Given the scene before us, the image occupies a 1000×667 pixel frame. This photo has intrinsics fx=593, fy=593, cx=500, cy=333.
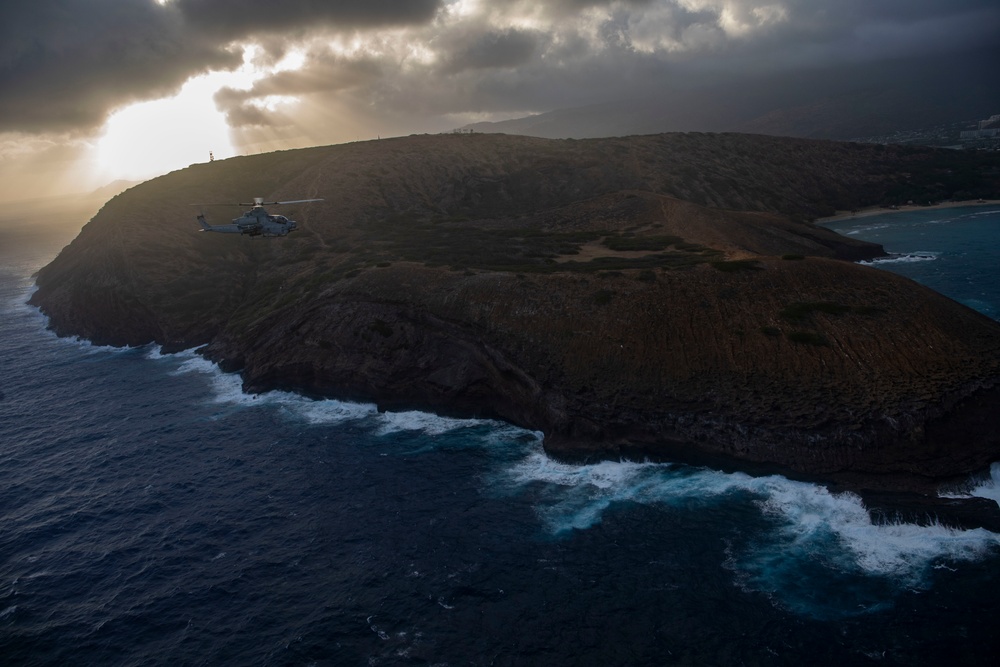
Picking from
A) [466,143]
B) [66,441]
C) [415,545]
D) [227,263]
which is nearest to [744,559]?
[415,545]

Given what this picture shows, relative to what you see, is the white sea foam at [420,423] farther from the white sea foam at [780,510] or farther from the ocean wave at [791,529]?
the ocean wave at [791,529]

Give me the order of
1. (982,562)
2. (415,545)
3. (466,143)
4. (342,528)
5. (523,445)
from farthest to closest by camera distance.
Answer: (466,143)
(523,445)
(342,528)
(415,545)
(982,562)

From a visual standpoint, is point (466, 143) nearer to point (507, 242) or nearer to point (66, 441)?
point (507, 242)

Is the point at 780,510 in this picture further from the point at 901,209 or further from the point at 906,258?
the point at 901,209

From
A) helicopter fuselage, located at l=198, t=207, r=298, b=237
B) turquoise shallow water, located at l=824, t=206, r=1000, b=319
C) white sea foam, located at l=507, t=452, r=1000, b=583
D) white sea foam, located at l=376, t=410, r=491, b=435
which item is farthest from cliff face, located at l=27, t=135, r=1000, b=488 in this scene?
turquoise shallow water, located at l=824, t=206, r=1000, b=319

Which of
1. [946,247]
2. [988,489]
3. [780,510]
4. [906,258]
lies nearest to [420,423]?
[780,510]

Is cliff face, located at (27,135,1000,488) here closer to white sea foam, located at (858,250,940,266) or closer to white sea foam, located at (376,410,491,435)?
white sea foam, located at (376,410,491,435)

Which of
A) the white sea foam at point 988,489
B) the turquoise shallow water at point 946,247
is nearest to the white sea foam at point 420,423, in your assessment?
the white sea foam at point 988,489
